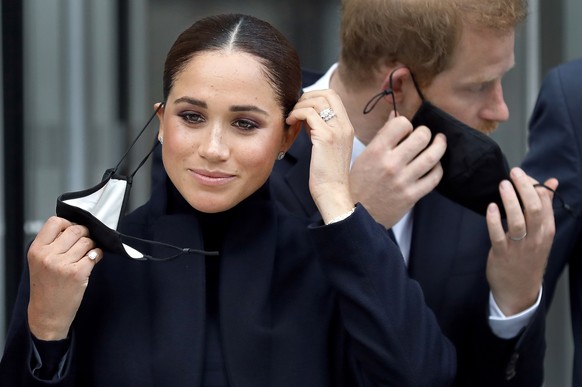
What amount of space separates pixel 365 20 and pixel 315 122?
62cm

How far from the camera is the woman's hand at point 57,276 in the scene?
7.57 ft

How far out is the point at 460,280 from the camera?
9.55ft

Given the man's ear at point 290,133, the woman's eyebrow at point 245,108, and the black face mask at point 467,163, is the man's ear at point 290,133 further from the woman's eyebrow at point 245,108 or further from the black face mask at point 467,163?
the black face mask at point 467,163

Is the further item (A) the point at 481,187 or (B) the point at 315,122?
(A) the point at 481,187

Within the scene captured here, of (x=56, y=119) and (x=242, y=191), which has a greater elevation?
(x=242, y=191)

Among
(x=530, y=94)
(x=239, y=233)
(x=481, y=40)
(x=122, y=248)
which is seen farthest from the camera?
(x=530, y=94)

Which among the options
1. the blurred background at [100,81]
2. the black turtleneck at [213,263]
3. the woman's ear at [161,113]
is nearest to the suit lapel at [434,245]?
the black turtleneck at [213,263]

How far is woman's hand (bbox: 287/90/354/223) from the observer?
2469mm

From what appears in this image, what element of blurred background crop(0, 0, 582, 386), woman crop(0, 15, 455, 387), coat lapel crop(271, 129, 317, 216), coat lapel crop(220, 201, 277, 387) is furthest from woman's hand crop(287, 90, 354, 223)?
blurred background crop(0, 0, 582, 386)

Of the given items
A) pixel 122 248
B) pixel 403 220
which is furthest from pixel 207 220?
pixel 403 220

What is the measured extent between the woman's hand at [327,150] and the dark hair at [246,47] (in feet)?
0.15

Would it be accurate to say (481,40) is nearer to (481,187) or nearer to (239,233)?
(481,187)

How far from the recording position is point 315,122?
2.52 meters

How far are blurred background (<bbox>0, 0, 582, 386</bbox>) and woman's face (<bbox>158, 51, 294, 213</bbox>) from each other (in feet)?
4.12
